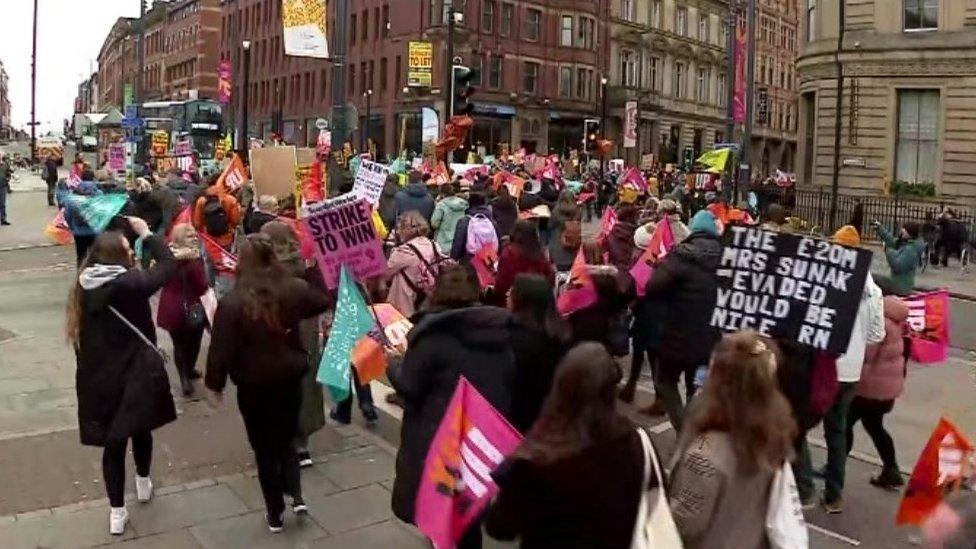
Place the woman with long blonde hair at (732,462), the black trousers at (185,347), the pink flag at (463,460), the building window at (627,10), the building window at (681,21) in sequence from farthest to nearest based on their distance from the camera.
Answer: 1. the building window at (681,21)
2. the building window at (627,10)
3. the black trousers at (185,347)
4. the pink flag at (463,460)
5. the woman with long blonde hair at (732,462)

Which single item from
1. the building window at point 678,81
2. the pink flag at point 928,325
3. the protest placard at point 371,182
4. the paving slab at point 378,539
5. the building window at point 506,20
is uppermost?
the building window at point 506,20

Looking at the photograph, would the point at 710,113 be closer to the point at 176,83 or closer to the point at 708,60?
the point at 708,60

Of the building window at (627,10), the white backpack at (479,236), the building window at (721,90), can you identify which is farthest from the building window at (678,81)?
the white backpack at (479,236)

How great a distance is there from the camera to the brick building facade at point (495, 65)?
61.8 meters

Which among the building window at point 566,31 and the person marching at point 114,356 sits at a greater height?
the building window at point 566,31

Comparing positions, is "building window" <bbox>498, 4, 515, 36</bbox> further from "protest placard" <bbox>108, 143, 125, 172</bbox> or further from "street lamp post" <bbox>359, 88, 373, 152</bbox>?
"protest placard" <bbox>108, 143, 125, 172</bbox>

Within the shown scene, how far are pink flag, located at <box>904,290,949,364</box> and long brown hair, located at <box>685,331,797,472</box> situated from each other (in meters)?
4.42

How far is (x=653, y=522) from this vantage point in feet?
11.0

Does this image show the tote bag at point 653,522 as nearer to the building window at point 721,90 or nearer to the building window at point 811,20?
the building window at point 811,20

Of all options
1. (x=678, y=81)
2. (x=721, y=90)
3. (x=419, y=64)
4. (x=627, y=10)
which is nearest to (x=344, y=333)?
(x=419, y=64)

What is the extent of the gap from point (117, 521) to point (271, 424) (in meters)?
1.09

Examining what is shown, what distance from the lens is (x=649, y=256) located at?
29.6ft

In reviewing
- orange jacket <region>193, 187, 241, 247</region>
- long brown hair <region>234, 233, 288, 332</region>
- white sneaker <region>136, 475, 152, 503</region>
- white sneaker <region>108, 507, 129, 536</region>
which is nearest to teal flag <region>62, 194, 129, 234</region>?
orange jacket <region>193, 187, 241, 247</region>

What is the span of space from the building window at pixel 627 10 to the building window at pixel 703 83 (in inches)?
446
